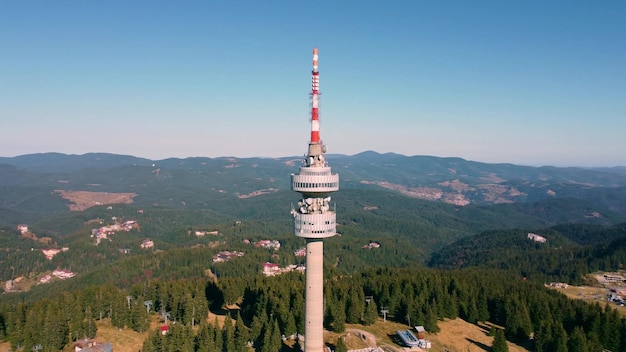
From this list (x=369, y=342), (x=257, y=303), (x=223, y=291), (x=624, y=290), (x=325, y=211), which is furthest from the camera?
(x=624, y=290)

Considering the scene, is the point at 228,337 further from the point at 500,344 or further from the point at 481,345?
the point at 481,345

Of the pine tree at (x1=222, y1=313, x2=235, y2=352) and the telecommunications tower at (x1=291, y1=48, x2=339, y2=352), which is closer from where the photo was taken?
the telecommunications tower at (x1=291, y1=48, x2=339, y2=352)

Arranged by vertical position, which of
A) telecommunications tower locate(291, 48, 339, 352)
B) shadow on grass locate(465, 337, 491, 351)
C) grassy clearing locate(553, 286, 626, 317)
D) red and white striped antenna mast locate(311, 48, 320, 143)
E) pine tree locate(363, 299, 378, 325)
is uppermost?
red and white striped antenna mast locate(311, 48, 320, 143)

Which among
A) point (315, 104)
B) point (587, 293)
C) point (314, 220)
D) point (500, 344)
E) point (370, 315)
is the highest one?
point (315, 104)

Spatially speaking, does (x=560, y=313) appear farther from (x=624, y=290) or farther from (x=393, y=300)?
(x=624, y=290)

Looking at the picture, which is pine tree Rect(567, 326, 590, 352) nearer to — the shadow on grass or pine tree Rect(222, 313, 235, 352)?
the shadow on grass

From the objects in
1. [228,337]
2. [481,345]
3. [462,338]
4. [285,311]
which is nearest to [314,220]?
[285,311]

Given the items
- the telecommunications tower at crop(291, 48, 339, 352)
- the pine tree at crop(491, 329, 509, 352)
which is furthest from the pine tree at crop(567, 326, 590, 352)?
the telecommunications tower at crop(291, 48, 339, 352)

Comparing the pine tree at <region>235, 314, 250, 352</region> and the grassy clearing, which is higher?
the pine tree at <region>235, 314, 250, 352</region>

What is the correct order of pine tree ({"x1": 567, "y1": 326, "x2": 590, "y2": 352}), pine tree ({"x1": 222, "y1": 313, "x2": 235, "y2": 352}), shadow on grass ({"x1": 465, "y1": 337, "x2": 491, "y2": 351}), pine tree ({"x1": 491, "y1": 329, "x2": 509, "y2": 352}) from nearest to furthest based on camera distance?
pine tree ({"x1": 222, "y1": 313, "x2": 235, "y2": 352}), pine tree ({"x1": 567, "y1": 326, "x2": 590, "y2": 352}), pine tree ({"x1": 491, "y1": 329, "x2": 509, "y2": 352}), shadow on grass ({"x1": 465, "y1": 337, "x2": 491, "y2": 351})

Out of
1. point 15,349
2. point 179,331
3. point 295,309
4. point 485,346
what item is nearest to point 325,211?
point 295,309

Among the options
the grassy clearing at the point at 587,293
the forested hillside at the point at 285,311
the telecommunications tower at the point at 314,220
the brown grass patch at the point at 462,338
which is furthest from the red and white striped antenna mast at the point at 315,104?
the grassy clearing at the point at 587,293
